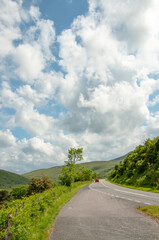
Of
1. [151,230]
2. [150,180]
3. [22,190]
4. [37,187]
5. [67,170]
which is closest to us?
[151,230]

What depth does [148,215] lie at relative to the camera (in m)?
10.7

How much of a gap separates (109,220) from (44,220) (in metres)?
3.80

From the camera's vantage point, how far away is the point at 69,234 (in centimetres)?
819

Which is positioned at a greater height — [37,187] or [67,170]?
[67,170]

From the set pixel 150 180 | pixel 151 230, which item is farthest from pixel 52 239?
pixel 150 180

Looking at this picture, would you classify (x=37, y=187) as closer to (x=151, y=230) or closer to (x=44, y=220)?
(x=44, y=220)

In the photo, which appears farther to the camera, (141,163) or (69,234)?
(141,163)

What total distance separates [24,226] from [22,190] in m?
81.8

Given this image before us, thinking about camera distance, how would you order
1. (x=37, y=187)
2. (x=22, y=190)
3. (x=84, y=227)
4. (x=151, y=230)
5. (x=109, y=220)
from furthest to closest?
(x=22, y=190)
(x=37, y=187)
(x=109, y=220)
(x=84, y=227)
(x=151, y=230)

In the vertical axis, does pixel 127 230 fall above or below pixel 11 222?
below

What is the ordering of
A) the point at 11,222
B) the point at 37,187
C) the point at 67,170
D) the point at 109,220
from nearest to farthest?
the point at 11,222, the point at 109,220, the point at 37,187, the point at 67,170

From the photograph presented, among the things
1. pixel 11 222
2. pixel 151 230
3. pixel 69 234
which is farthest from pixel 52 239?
pixel 151 230

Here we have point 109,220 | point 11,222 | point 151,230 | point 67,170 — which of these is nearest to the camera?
point 11,222

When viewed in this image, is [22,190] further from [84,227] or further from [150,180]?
[84,227]
